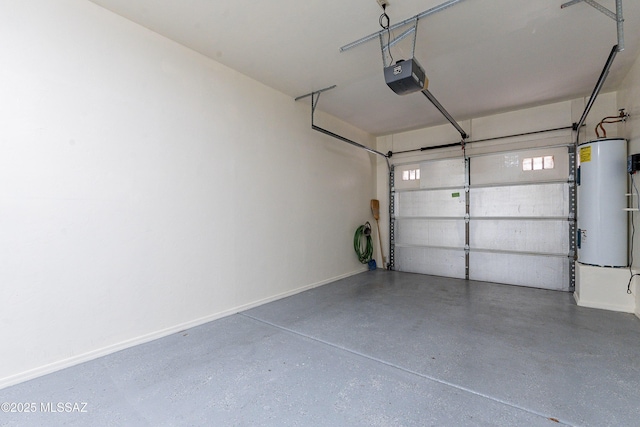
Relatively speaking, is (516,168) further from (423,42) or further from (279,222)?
(279,222)

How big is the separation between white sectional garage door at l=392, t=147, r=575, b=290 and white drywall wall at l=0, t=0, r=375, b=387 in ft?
10.1

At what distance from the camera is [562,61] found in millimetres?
3207

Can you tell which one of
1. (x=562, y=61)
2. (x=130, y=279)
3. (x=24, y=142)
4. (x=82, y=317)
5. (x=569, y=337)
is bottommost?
(x=569, y=337)

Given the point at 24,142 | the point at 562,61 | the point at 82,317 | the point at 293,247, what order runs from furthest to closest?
the point at 293,247 < the point at 562,61 < the point at 82,317 < the point at 24,142

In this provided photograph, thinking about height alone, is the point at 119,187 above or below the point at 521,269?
above

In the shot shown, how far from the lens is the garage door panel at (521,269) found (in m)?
4.39

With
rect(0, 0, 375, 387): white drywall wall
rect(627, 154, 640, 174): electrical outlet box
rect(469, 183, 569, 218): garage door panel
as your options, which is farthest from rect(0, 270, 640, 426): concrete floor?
rect(469, 183, 569, 218): garage door panel

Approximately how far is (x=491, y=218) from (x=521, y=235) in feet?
1.66

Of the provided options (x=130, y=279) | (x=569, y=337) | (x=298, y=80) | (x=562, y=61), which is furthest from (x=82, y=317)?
(x=562, y=61)

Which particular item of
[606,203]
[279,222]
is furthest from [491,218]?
[279,222]

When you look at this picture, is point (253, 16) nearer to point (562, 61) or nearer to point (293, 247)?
point (293, 247)

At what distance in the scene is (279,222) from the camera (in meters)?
3.96

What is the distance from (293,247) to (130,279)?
2115 mm

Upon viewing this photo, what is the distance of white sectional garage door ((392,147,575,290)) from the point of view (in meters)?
4.43
